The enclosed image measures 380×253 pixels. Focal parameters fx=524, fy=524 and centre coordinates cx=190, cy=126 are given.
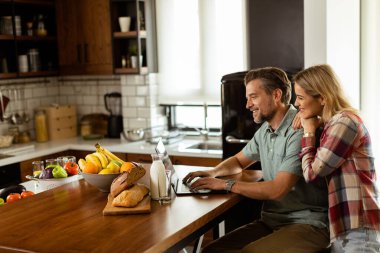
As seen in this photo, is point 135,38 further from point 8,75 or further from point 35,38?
point 8,75

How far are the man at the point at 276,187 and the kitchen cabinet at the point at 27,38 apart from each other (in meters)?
2.88

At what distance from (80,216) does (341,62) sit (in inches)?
96.3

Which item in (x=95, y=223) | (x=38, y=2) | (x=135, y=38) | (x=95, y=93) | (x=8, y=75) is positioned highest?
(x=38, y=2)

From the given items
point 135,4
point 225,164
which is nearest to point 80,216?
point 225,164

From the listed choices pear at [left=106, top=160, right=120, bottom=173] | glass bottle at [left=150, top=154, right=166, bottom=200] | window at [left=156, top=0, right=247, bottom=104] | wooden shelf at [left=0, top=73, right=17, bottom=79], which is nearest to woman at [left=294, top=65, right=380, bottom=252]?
glass bottle at [left=150, top=154, right=166, bottom=200]

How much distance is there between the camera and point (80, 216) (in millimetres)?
2279

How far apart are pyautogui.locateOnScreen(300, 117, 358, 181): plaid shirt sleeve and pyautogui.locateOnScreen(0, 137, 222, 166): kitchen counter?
1.91 metres

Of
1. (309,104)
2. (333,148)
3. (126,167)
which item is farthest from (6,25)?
(333,148)

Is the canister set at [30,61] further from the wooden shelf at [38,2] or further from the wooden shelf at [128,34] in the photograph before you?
the wooden shelf at [128,34]

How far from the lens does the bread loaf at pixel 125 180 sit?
2.41m

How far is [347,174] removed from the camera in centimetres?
238

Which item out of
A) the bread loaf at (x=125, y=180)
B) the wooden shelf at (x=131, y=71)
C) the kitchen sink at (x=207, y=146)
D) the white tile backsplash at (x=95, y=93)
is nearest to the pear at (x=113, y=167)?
the bread loaf at (x=125, y=180)

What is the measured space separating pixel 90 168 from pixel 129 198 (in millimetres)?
400

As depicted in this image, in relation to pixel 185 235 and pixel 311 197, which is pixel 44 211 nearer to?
pixel 185 235
